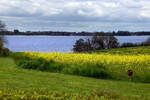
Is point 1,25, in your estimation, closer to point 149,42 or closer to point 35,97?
point 149,42

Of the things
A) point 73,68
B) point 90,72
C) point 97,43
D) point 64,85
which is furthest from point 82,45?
point 64,85

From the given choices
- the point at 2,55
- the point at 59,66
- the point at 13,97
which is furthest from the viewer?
the point at 2,55

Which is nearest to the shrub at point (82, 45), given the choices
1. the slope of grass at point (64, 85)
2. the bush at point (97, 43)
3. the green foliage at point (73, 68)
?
the bush at point (97, 43)

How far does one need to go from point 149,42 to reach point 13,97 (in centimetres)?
5511

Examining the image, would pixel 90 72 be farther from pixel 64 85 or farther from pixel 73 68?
pixel 64 85

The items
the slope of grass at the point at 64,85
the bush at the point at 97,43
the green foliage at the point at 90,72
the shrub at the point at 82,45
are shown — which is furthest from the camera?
the shrub at the point at 82,45

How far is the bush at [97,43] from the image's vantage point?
63.5 metres

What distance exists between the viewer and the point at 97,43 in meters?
63.8

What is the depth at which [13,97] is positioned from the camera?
6.92m

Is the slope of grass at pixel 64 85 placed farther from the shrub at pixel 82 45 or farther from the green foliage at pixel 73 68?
the shrub at pixel 82 45

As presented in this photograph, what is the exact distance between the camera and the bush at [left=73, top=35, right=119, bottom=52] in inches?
2500

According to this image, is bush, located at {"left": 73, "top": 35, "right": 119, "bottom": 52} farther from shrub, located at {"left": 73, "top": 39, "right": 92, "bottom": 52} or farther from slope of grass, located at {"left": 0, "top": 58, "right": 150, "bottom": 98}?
slope of grass, located at {"left": 0, "top": 58, "right": 150, "bottom": 98}

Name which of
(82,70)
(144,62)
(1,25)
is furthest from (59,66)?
(1,25)

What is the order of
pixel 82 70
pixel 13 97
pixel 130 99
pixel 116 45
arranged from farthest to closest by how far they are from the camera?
pixel 116 45 → pixel 82 70 → pixel 130 99 → pixel 13 97
